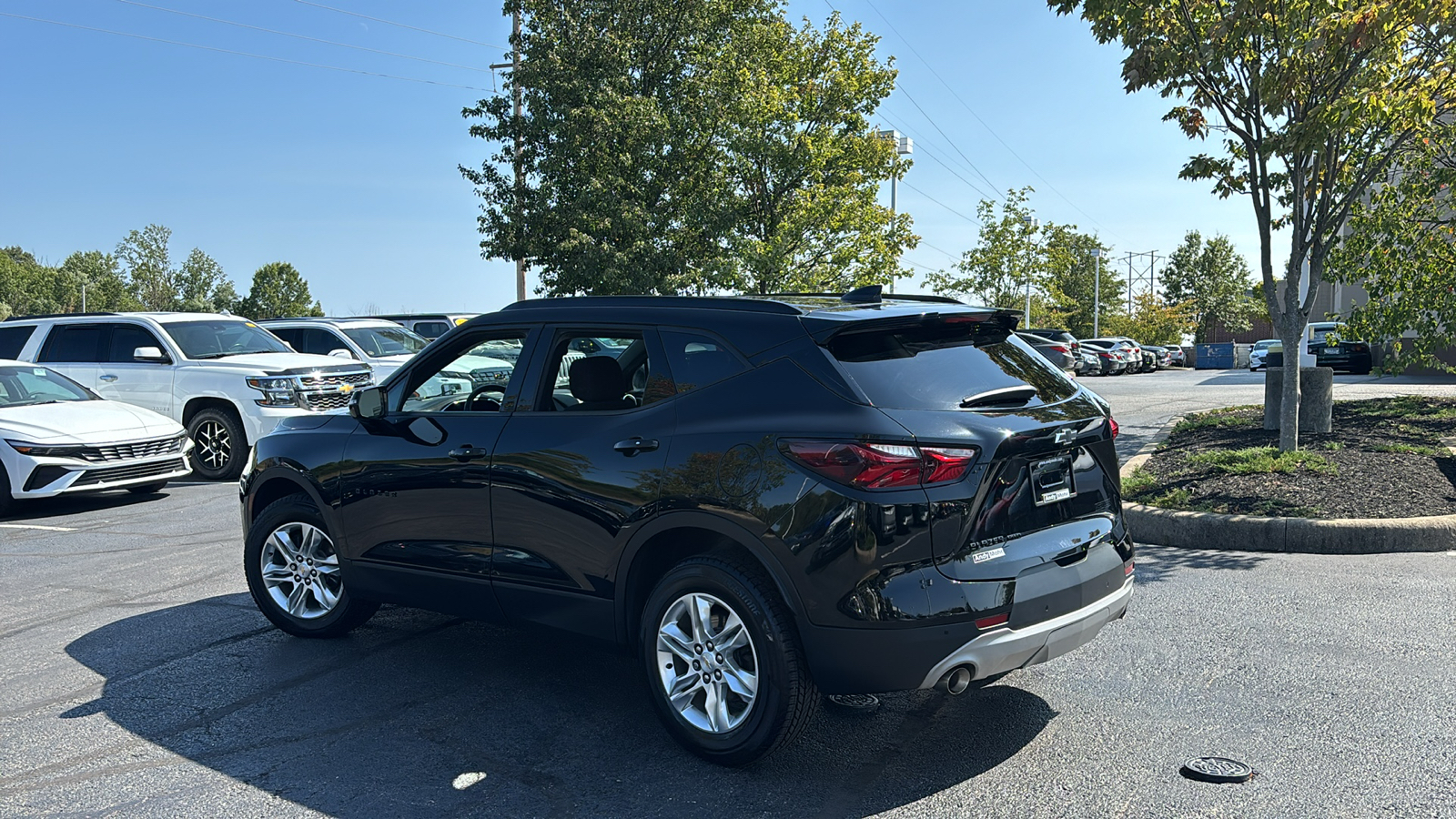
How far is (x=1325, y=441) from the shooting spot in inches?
433

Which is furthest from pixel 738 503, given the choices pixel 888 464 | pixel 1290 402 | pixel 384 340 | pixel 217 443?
pixel 384 340

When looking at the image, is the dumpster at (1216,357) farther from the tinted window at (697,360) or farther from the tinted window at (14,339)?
the tinted window at (697,360)

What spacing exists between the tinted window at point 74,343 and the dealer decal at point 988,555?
13.0m

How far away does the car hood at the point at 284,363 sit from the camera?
41.7ft

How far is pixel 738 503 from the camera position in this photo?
378 cm

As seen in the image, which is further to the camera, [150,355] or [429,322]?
[429,322]

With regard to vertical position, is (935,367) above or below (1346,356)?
above

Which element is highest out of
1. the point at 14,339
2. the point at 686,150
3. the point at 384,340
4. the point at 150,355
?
the point at 686,150

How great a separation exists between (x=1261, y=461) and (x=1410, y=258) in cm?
676

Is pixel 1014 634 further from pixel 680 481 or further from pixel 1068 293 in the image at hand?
pixel 1068 293

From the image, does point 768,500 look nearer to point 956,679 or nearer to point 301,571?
point 956,679

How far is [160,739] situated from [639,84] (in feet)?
84.1

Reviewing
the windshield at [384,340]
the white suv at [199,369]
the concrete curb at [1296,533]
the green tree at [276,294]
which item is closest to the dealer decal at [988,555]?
the concrete curb at [1296,533]

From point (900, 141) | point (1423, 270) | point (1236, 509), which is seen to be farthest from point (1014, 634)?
point (900, 141)
